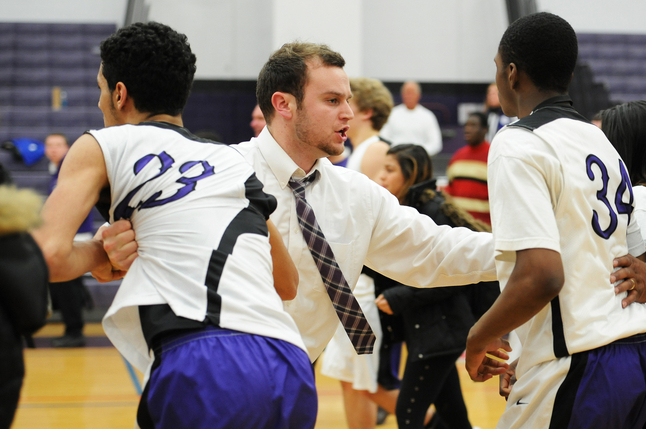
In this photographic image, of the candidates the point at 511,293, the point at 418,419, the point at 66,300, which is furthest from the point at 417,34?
the point at 511,293

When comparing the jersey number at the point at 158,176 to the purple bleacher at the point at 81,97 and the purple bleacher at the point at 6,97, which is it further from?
the purple bleacher at the point at 6,97

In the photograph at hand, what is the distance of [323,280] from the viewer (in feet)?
7.02

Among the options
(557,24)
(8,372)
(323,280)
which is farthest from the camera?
(323,280)

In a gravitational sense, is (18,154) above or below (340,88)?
below

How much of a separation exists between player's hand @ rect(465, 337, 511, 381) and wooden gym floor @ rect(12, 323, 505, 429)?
7.51ft

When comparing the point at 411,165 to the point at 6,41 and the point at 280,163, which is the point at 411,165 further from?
the point at 6,41

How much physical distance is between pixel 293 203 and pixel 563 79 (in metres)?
0.87

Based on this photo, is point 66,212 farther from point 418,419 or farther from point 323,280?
point 418,419

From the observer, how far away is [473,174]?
19.1 feet

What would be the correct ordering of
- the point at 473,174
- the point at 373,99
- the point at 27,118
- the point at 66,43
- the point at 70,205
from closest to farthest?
the point at 70,205
the point at 373,99
the point at 473,174
the point at 27,118
the point at 66,43

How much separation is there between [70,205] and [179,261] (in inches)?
10.4

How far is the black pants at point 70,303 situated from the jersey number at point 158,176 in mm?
4939

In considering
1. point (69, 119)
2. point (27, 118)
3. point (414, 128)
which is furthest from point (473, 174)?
point (27, 118)

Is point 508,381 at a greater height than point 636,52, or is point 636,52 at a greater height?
point 636,52
